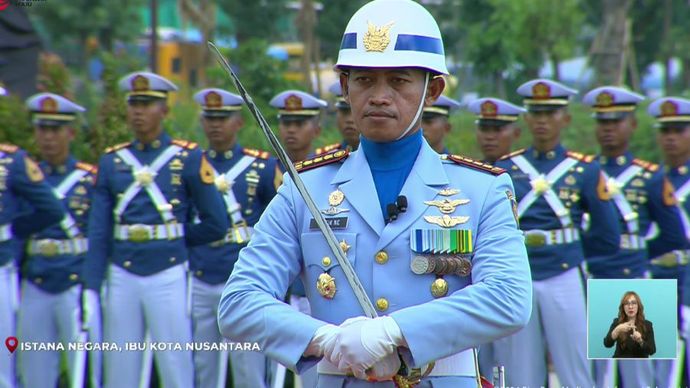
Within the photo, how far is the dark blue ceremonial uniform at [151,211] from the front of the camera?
8617mm

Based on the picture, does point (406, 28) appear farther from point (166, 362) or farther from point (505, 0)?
point (505, 0)

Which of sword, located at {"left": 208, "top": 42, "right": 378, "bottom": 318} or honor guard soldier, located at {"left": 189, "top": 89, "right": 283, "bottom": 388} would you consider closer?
sword, located at {"left": 208, "top": 42, "right": 378, "bottom": 318}

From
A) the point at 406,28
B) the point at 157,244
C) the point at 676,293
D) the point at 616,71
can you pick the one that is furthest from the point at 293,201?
the point at 616,71

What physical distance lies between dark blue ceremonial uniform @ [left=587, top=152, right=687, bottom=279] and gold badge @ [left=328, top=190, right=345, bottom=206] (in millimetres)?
5946

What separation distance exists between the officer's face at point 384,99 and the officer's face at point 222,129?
20.4 ft

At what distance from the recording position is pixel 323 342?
3.43 metres

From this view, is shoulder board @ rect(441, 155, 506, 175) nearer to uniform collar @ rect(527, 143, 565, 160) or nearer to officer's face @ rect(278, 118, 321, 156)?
uniform collar @ rect(527, 143, 565, 160)

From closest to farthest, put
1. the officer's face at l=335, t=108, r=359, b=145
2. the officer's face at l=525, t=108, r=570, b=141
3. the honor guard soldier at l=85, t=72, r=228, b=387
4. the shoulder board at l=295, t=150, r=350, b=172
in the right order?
the shoulder board at l=295, t=150, r=350, b=172 < the honor guard soldier at l=85, t=72, r=228, b=387 < the officer's face at l=525, t=108, r=570, b=141 < the officer's face at l=335, t=108, r=359, b=145

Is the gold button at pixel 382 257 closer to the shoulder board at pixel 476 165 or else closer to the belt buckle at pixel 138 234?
the shoulder board at pixel 476 165

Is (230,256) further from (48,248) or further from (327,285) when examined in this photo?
(327,285)

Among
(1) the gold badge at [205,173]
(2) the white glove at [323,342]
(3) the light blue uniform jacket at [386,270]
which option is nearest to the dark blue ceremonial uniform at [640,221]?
(1) the gold badge at [205,173]

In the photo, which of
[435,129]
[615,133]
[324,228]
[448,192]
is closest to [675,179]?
[615,133]

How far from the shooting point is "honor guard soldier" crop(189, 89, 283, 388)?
948 centimetres

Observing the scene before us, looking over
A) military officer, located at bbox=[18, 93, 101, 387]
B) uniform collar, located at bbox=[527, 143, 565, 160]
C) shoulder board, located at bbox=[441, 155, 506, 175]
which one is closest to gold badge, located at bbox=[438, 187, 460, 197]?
shoulder board, located at bbox=[441, 155, 506, 175]
